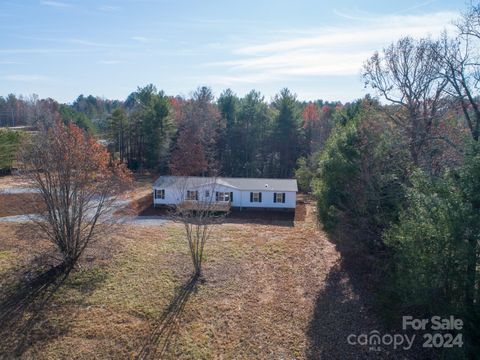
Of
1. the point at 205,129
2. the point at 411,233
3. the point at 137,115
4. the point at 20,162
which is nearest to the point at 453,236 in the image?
the point at 411,233

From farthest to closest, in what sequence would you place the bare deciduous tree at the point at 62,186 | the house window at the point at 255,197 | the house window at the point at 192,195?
the house window at the point at 255,197
the house window at the point at 192,195
the bare deciduous tree at the point at 62,186

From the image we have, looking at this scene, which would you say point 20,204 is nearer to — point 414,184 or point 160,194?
point 160,194

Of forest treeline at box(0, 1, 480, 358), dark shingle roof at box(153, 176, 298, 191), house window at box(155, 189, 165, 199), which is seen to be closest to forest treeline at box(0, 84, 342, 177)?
forest treeline at box(0, 1, 480, 358)

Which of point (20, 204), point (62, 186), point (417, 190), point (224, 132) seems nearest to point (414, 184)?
point (417, 190)

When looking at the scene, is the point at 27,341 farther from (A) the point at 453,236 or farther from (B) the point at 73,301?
(A) the point at 453,236

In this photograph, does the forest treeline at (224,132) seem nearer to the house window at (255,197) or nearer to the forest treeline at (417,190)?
the house window at (255,197)

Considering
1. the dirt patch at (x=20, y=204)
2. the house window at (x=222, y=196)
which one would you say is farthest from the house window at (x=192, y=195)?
the dirt patch at (x=20, y=204)
